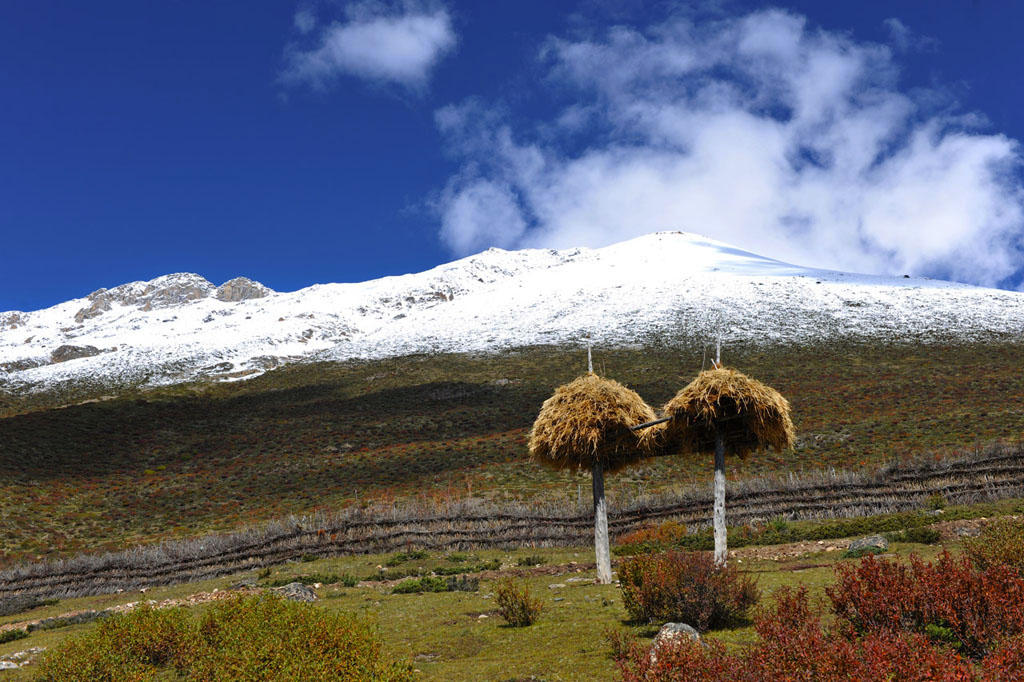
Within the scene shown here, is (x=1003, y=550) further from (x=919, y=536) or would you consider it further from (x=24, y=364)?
(x=24, y=364)

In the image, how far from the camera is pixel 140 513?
31.0m

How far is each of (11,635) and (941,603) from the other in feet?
55.4

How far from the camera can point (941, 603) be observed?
18.8 ft

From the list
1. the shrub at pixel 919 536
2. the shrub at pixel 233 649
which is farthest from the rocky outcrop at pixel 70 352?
the shrub at pixel 919 536

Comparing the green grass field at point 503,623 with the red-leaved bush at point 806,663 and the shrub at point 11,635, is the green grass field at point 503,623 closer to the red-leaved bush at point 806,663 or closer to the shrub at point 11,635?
the shrub at point 11,635

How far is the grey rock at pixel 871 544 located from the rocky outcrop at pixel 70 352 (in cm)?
10632

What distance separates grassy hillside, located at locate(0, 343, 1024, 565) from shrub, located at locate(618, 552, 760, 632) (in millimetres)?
17943

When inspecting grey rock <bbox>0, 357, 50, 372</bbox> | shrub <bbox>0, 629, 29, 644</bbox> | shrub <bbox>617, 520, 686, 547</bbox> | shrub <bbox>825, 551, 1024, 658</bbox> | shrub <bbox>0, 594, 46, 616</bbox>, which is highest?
grey rock <bbox>0, 357, 50, 372</bbox>

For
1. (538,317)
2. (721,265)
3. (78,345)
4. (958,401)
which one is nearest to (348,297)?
(78,345)

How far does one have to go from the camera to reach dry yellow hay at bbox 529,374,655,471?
12703mm

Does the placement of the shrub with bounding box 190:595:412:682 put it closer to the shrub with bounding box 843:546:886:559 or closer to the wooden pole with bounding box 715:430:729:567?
the wooden pole with bounding box 715:430:729:567

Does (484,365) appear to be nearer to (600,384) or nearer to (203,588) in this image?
(203,588)

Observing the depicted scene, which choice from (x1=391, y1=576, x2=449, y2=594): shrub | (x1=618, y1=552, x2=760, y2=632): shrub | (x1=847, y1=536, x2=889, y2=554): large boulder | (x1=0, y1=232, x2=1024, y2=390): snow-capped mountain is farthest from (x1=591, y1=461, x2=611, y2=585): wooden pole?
(x1=0, y1=232, x2=1024, y2=390): snow-capped mountain

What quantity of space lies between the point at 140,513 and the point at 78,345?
84505 millimetres
